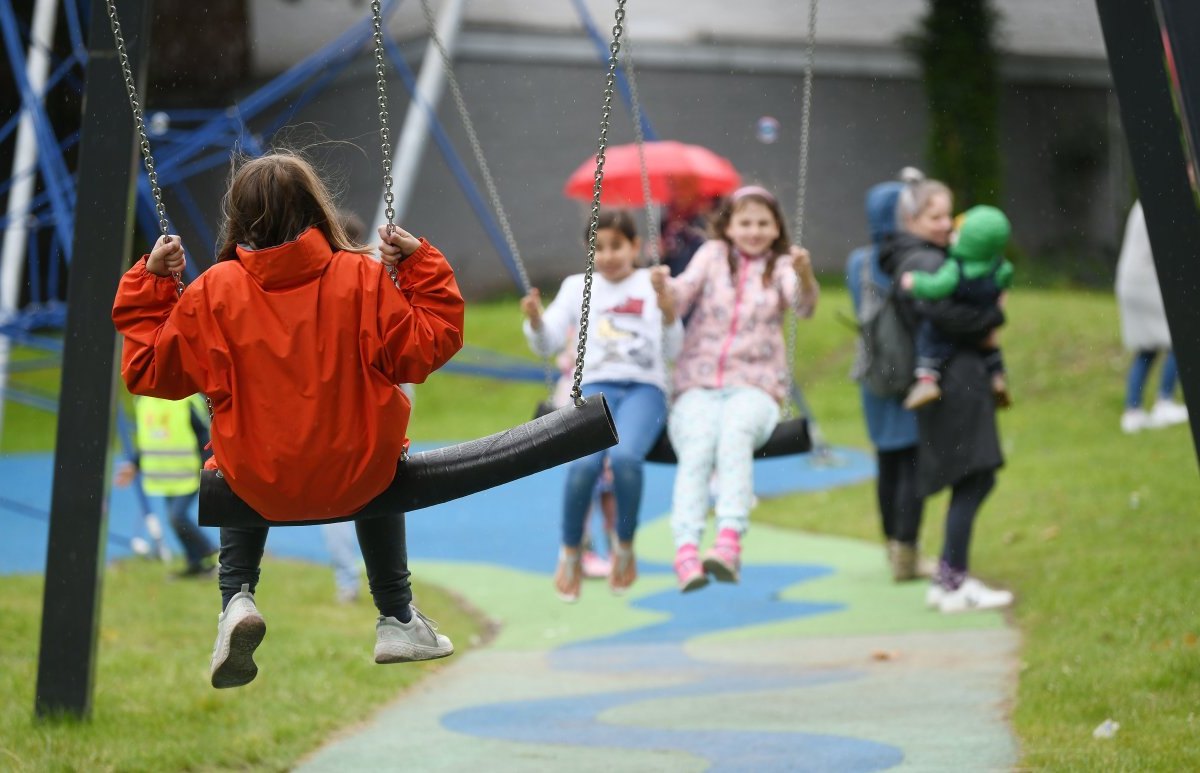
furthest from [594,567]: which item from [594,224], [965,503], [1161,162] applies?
[594,224]

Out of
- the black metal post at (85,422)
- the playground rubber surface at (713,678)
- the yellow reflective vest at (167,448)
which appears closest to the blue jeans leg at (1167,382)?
the playground rubber surface at (713,678)

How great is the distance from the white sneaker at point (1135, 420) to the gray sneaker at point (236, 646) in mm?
9275

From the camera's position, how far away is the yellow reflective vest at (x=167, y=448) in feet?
28.8

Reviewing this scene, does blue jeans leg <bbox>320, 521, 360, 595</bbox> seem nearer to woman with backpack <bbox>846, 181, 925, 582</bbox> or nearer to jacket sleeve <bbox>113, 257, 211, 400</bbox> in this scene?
woman with backpack <bbox>846, 181, 925, 582</bbox>

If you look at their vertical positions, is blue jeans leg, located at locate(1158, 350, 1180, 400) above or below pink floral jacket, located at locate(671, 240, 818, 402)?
below

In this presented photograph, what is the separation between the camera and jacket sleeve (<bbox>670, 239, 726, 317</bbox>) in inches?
222

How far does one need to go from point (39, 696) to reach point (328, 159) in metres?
2.35

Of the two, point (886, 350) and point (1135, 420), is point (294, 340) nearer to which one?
point (886, 350)

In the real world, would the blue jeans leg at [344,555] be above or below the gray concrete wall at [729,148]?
below

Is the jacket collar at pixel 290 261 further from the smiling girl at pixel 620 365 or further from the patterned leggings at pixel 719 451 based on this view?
the patterned leggings at pixel 719 451

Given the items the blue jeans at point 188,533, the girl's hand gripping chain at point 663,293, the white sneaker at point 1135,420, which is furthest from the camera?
the white sneaker at point 1135,420

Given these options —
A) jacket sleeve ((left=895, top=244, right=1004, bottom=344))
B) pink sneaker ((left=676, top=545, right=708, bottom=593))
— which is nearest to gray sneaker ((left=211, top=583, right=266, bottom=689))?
pink sneaker ((left=676, top=545, right=708, bottom=593))

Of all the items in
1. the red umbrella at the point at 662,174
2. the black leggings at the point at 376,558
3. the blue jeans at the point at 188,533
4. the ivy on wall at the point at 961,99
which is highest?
the ivy on wall at the point at 961,99

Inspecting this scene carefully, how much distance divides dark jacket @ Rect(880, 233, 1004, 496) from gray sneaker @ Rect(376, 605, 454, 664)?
11.4 feet
